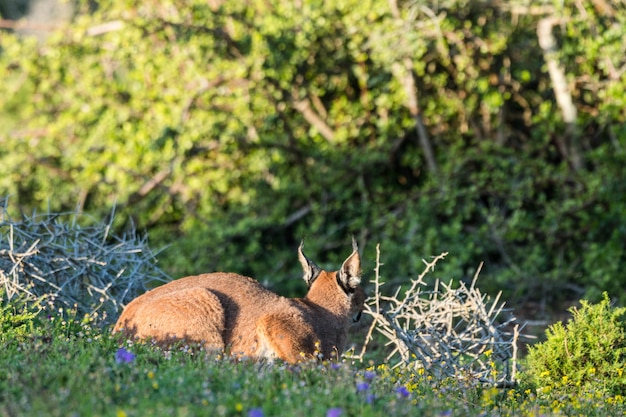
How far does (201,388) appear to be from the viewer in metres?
5.74

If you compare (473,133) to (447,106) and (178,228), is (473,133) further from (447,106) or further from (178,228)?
(178,228)

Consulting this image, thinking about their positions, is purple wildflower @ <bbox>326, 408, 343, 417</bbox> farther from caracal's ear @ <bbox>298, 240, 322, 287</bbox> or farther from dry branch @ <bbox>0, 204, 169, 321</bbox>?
dry branch @ <bbox>0, 204, 169, 321</bbox>

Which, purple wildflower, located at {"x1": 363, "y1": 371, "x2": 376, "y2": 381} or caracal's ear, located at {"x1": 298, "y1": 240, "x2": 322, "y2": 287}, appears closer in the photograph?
purple wildflower, located at {"x1": 363, "y1": 371, "x2": 376, "y2": 381}

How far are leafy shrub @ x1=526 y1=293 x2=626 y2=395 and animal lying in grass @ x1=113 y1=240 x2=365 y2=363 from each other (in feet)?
5.81

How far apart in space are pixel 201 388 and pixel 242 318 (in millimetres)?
1969

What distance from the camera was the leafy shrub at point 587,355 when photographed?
8164 millimetres

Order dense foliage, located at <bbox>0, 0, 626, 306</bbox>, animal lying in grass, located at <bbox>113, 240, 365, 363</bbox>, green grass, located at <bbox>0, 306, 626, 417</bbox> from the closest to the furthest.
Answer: green grass, located at <bbox>0, 306, 626, 417</bbox>
animal lying in grass, located at <bbox>113, 240, 365, 363</bbox>
dense foliage, located at <bbox>0, 0, 626, 306</bbox>

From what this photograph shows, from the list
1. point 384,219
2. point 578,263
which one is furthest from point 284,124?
point 578,263

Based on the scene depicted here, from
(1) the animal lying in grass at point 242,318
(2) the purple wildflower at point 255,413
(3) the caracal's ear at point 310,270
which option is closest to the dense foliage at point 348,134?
(3) the caracal's ear at point 310,270

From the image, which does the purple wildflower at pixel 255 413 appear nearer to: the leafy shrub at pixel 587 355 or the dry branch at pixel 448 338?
the dry branch at pixel 448 338

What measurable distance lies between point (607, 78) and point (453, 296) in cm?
732

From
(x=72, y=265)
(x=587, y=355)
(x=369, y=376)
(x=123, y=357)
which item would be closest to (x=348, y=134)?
(x=72, y=265)

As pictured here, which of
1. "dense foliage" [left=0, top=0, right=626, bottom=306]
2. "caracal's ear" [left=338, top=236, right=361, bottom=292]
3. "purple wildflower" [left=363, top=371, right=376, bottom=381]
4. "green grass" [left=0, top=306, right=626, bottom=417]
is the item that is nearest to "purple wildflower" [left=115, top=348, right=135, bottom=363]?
"green grass" [left=0, top=306, right=626, bottom=417]

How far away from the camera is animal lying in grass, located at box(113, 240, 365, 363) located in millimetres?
7406
